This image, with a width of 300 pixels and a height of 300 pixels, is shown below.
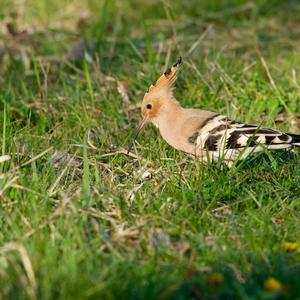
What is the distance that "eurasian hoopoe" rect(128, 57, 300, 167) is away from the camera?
3.83 meters

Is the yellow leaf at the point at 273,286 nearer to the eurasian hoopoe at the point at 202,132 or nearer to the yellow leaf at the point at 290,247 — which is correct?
the yellow leaf at the point at 290,247

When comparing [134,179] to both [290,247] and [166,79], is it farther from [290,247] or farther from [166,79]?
[290,247]

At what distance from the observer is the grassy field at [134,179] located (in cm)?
271

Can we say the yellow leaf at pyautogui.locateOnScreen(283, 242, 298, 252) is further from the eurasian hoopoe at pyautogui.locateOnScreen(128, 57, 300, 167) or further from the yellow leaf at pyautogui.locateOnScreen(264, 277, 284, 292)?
the eurasian hoopoe at pyautogui.locateOnScreen(128, 57, 300, 167)

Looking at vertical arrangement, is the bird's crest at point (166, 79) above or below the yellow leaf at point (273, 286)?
above

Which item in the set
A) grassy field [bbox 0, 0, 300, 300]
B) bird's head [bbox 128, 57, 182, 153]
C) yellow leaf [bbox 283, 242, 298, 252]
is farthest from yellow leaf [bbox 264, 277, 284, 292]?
bird's head [bbox 128, 57, 182, 153]

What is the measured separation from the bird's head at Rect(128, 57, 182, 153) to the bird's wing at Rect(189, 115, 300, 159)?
0.34 m

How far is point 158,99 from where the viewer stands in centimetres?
441

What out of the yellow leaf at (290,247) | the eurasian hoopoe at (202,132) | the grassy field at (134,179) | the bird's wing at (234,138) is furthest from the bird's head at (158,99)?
the yellow leaf at (290,247)

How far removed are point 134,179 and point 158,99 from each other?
77 cm

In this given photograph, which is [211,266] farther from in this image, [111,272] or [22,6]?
[22,6]

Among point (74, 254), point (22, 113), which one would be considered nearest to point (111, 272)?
point (74, 254)

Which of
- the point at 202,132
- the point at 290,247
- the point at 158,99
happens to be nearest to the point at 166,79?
the point at 158,99

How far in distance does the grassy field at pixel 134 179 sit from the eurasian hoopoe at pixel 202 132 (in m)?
0.09
